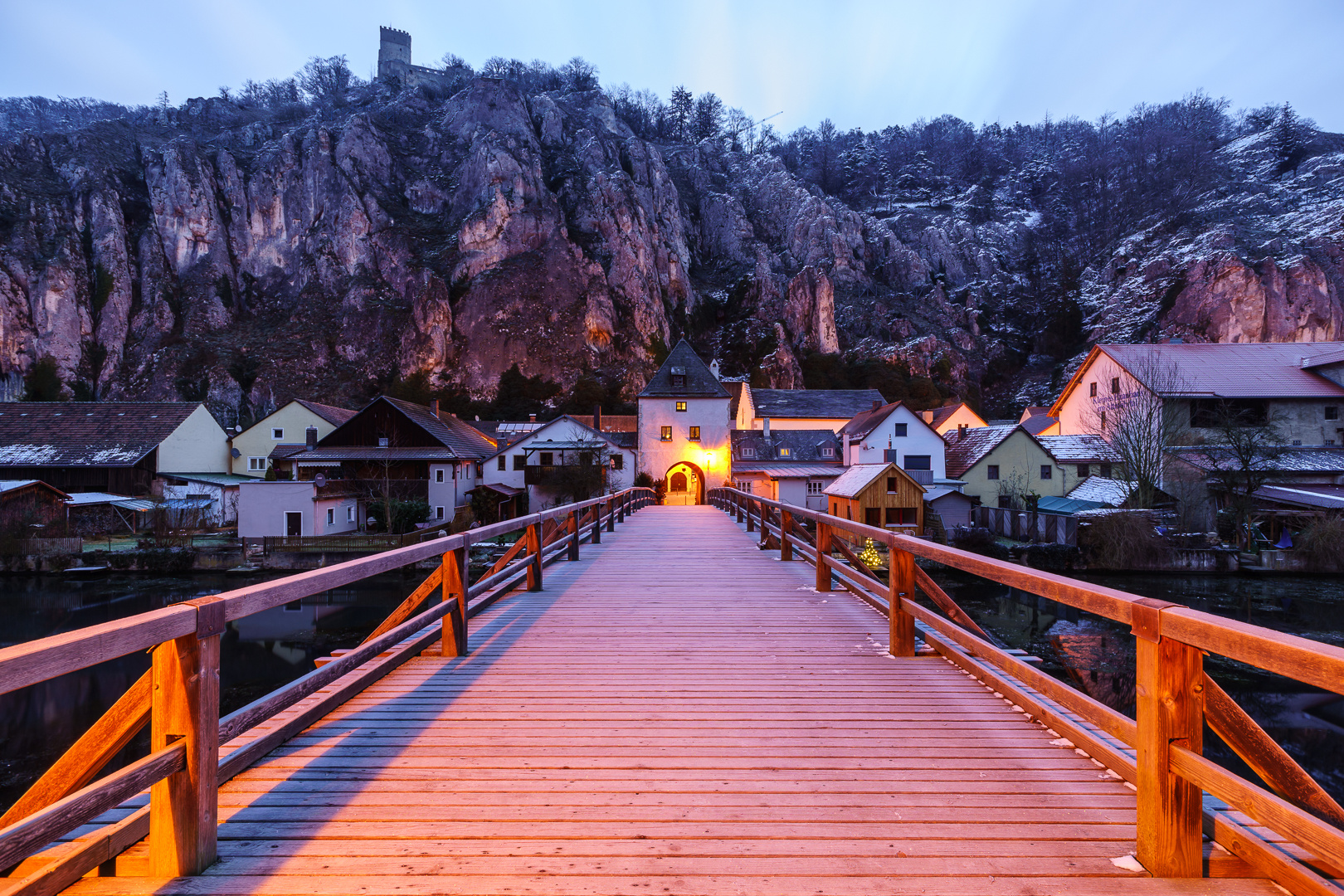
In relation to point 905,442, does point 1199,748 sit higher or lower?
lower

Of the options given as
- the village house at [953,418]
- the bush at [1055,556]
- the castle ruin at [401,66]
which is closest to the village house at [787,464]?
the village house at [953,418]

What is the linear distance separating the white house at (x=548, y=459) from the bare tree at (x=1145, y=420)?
2672cm

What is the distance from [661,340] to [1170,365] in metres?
51.4

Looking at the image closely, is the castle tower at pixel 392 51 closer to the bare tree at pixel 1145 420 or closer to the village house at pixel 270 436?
the village house at pixel 270 436

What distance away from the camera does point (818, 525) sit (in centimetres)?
750

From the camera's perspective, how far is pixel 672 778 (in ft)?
9.46

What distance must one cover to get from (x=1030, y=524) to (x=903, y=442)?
27.8 feet

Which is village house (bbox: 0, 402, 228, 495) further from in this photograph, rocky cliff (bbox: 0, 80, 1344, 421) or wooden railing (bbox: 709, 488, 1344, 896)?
wooden railing (bbox: 709, 488, 1344, 896)

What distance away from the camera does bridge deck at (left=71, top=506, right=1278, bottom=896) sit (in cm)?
217

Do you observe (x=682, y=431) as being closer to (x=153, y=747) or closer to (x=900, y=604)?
(x=900, y=604)

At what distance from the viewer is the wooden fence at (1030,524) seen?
28.5 metres

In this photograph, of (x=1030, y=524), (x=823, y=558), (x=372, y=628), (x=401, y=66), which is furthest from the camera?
(x=401, y=66)

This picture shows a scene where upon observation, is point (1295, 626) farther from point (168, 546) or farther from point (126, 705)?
point (168, 546)

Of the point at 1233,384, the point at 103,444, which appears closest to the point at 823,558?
the point at 1233,384
